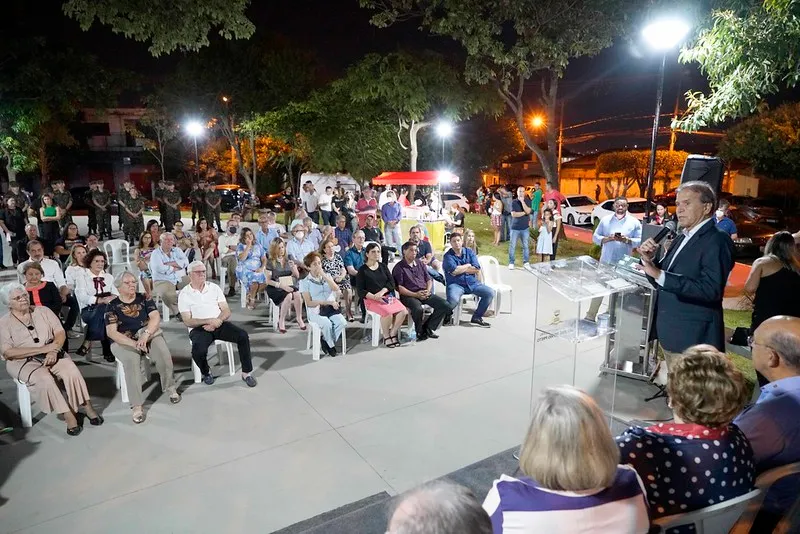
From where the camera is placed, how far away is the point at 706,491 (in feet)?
6.56

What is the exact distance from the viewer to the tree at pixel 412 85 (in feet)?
57.9

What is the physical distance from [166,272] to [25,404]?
3107mm

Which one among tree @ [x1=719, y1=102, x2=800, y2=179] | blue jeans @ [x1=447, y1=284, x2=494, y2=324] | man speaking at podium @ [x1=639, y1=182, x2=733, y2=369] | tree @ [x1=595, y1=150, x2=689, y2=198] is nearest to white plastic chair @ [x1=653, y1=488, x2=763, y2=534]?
man speaking at podium @ [x1=639, y1=182, x2=733, y2=369]

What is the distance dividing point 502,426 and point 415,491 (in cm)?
326

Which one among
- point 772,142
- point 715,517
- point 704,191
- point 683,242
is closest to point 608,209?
point 772,142

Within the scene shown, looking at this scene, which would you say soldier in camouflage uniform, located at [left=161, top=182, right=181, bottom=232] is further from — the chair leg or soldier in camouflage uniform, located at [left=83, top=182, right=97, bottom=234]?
the chair leg

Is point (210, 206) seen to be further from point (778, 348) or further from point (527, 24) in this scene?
point (778, 348)

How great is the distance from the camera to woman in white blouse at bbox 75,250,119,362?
5992 millimetres

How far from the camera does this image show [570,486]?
1706 mm

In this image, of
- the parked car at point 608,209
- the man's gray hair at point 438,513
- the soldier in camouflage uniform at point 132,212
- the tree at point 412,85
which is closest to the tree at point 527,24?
the tree at point 412,85

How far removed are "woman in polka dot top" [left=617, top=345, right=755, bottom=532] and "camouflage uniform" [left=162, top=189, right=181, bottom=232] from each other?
13733 mm

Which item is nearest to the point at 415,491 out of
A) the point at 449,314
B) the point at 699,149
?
the point at 449,314

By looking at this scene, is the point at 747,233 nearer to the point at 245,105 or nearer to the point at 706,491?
the point at 706,491

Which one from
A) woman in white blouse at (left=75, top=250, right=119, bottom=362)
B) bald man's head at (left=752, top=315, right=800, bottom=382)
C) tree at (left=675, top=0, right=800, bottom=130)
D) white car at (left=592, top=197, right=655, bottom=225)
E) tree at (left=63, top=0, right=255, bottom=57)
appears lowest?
woman in white blouse at (left=75, top=250, right=119, bottom=362)
